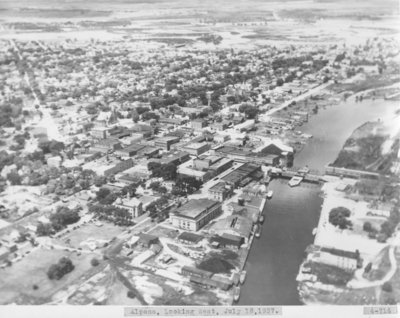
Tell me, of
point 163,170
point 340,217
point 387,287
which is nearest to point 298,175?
point 340,217

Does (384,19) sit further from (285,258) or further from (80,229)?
(80,229)

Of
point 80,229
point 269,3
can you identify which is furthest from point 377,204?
point 269,3

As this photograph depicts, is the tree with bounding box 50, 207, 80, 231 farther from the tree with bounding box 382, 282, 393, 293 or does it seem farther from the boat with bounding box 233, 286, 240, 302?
the tree with bounding box 382, 282, 393, 293

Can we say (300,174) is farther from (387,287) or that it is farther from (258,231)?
(387,287)

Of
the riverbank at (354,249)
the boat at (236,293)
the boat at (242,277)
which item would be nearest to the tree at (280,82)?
the riverbank at (354,249)

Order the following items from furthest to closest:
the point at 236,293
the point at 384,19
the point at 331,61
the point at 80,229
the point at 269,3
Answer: the point at 331,61 → the point at 269,3 → the point at 384,19 → the point at 80,229 → the point at 236,293

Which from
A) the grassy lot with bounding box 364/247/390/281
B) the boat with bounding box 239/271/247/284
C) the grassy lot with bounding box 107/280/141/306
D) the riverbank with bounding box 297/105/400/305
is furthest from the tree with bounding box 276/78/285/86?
the grassy lot with bounding box 107/280/141/306

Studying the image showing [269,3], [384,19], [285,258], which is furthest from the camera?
[269,3]


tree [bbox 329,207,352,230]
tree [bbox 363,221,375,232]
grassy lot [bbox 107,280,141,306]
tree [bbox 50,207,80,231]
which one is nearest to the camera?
grassy lot [bbox 107,280,141,306]
